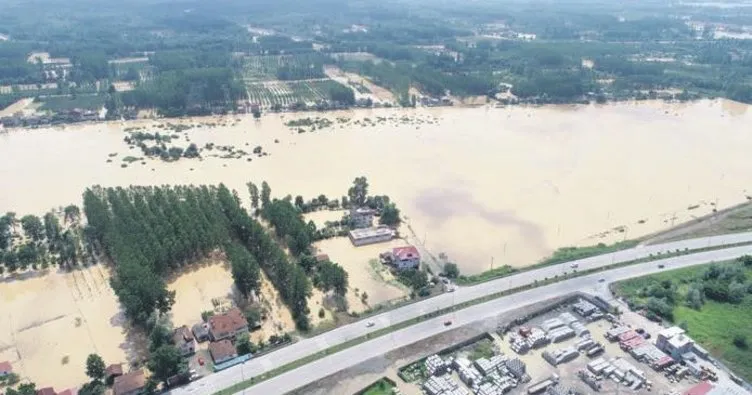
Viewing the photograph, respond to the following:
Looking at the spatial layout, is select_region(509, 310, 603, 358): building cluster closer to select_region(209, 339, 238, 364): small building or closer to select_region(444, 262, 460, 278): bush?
select_region(444, 262, 460, 278): bush

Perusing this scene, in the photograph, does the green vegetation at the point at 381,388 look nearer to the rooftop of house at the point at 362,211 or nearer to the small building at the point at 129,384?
the small building at the point at 129,384

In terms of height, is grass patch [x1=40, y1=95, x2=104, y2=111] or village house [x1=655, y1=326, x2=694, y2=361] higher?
grass patch [x1=40, y1=95, x2=104, y2=111]

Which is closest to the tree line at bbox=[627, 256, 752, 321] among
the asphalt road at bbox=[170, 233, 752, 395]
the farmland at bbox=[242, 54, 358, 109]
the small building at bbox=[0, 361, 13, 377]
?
the asphalt road at bbox=[170, 233, 752, 395]

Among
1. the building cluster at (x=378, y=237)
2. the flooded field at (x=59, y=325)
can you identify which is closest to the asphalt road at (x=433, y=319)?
the building cluster at (x=378, y=237)

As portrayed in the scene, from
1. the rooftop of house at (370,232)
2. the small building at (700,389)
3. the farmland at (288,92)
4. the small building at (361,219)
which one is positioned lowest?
the small building at (700,389)

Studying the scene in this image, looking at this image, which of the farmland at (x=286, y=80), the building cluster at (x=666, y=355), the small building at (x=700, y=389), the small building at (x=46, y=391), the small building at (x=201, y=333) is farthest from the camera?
the farmland at (x=286, y=80)
